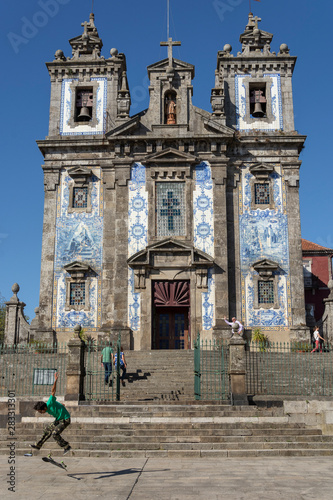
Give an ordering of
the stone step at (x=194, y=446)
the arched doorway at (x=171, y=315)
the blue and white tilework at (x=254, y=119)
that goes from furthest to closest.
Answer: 1. the blue and white tilework at (x=254, y=119)
2. the arched doorway at (x=171, y=315)
3. the stone step at (x=194, y=446)

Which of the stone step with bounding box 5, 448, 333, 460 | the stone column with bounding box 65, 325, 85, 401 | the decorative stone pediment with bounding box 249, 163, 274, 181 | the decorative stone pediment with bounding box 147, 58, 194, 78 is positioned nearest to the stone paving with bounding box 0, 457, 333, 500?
the stone step with bounding box 5, 448, 333, 460

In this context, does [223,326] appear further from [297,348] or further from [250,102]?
[250,102]

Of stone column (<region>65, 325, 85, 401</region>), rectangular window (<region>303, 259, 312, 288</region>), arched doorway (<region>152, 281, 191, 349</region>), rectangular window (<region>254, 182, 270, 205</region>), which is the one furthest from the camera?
rectangular window (<region>303, 259, 312, 288</region>)

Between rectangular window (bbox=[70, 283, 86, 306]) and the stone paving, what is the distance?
42.9 feet

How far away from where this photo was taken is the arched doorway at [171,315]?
24391mm

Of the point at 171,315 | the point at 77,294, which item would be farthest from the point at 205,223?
the point at 77,294

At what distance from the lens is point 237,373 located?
51.3ft

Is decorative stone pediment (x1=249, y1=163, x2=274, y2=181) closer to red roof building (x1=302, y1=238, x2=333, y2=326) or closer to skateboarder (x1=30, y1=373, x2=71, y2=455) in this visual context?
red roof building (x1=302, y1=238, x2=333, y2=326)

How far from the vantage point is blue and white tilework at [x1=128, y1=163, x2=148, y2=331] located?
79.3 ft

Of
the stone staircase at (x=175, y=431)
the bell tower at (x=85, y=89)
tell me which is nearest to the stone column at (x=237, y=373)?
the stone staircase at (x=175, y=431)

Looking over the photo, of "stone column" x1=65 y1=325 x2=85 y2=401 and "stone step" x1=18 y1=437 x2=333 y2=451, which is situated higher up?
"stone column" x1=65 y1=325 x2=85 y2=401

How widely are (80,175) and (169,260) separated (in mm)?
5715

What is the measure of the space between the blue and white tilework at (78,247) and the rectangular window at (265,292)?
690 cm

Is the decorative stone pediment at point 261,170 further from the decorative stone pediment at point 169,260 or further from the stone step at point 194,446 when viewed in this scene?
the stone step at point 194,446
